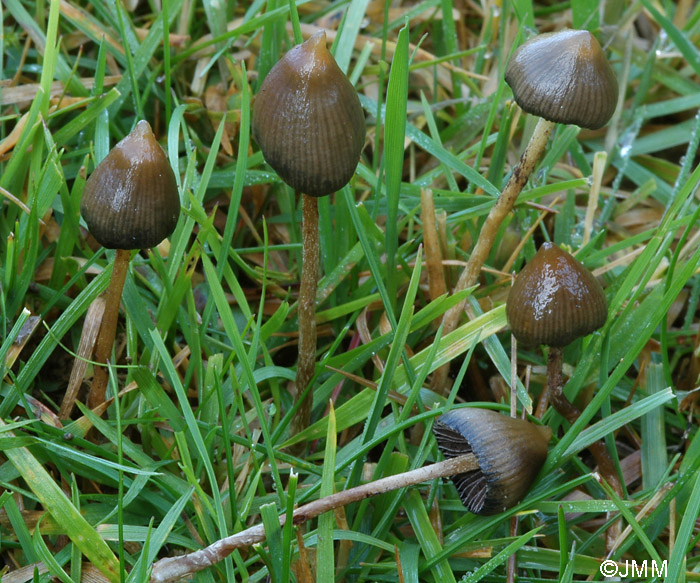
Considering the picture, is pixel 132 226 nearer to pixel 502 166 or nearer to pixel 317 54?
pixel 317 54

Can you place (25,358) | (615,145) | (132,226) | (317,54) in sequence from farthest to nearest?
(615,145) → (25,358) → (132,226) → (317,54)

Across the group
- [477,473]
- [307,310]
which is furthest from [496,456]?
[307,310]

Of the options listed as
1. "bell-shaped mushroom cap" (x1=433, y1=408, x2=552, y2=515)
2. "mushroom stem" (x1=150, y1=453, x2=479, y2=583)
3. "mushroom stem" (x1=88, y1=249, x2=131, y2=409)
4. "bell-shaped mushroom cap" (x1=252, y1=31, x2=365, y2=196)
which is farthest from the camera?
"mushroom stem" (x1=88, y1=249, x2=131, y2=409)

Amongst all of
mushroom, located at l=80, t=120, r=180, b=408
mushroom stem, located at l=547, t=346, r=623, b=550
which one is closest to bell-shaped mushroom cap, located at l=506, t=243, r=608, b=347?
mushroom stem, located at l=547, t=346, r=623, b=550

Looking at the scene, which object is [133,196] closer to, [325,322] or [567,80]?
[325,322]

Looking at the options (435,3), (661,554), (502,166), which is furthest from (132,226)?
(435,3)

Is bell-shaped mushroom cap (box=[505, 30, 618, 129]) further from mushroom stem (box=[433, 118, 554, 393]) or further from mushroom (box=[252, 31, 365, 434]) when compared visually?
mushroom (box=[252, 31, 365, 434])
